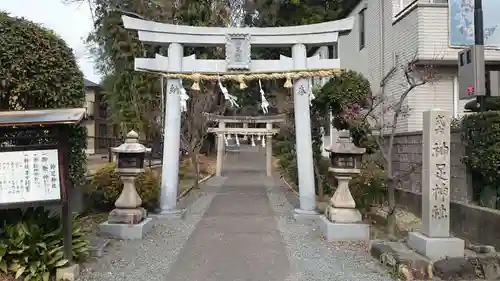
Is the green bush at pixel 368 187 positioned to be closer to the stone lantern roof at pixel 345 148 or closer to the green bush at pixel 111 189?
the stone lantern roof at pixel 345 148

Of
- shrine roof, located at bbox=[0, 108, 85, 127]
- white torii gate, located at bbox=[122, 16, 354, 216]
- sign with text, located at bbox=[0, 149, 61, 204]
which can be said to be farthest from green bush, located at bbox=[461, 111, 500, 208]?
sign with text, located at bbox=[0, 149, 61, 204]

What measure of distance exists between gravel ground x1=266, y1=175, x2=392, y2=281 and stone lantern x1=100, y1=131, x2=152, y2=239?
3.05m

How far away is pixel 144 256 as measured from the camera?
845 centimetres

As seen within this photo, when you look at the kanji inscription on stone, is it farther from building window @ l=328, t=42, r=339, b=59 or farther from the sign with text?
building window @ l=328, t=42, r=339, b=59

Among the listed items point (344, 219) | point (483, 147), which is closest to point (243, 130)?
point (344, 219)

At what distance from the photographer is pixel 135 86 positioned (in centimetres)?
2377

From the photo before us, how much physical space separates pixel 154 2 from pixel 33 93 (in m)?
16.2

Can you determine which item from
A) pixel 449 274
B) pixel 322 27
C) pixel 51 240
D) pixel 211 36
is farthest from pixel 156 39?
pixel 449 274

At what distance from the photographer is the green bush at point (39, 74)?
702 centimetres

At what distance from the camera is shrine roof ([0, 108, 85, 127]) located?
6.25m

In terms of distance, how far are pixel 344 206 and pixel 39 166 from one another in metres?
5.92

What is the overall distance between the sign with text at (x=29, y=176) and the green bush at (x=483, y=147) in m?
7.06

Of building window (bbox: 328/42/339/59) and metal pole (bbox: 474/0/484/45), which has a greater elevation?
building window (bbox: 328/42/339/59)

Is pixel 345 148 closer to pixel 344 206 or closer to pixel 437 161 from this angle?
pixel 344 206
